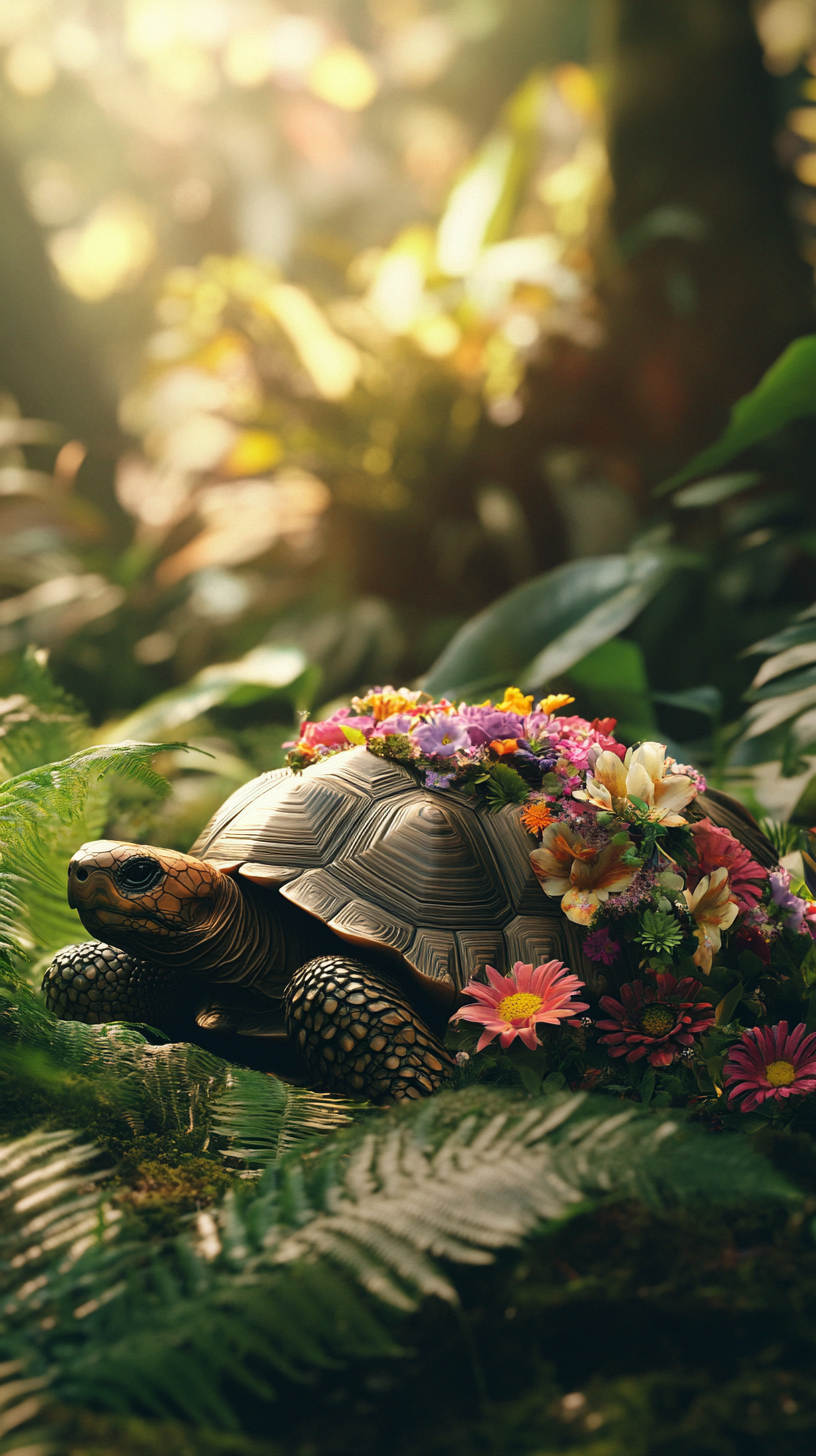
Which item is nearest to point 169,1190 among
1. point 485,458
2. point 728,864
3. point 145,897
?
point 145,897

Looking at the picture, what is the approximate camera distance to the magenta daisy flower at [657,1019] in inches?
41.1

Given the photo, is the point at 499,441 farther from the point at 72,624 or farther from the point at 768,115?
the point at 72,624

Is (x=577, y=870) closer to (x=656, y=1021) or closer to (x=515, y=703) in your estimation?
(x=656, y=1021)

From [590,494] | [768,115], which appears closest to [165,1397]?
[590,494]

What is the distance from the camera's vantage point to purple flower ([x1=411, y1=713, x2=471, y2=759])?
1258 millimetres

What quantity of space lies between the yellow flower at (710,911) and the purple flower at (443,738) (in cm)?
36

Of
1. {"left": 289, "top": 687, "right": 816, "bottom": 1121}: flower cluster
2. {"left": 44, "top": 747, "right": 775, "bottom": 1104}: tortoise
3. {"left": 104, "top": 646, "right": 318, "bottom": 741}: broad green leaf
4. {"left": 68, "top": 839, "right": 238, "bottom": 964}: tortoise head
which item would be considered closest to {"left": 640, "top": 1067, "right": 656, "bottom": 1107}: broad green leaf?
{"left": 289, "top": 687, "right": 816, "bottom": 1121}: flower cluster

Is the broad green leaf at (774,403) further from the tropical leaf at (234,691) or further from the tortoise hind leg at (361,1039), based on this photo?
the tortoise hind leg at (361,1039)

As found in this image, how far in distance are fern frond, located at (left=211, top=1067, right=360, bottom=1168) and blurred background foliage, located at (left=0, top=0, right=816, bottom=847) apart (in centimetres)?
100

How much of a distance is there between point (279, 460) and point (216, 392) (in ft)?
2.29

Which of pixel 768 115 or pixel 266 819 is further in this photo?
pixel 768 115

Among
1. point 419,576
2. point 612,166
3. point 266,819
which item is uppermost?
point 612,166

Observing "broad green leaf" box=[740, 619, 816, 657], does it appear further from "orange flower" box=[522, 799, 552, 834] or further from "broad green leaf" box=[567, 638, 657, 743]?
"orange flower" box=[522, 799, 552, 834]

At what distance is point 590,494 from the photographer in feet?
9.97
